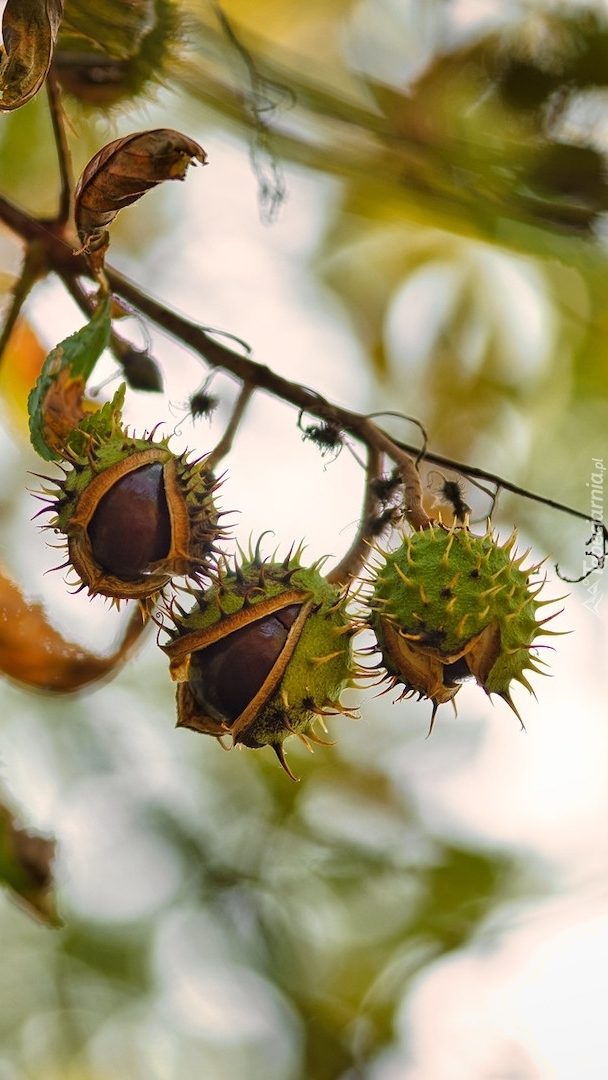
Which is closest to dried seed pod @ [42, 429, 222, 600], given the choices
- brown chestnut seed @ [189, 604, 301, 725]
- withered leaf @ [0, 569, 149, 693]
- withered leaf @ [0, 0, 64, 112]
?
brown chestnut seed @ [189, 604, 301, 725]

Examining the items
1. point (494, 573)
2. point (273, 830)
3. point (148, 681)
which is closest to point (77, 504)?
point (494, 573)

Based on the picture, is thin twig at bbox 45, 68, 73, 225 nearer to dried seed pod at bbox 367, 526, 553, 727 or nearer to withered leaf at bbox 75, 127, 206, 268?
withered leaf at bbox 75, 127, 206, 268

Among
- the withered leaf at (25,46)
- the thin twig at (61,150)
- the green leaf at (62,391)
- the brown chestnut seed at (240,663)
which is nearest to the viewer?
the withered leaf at (25,46)

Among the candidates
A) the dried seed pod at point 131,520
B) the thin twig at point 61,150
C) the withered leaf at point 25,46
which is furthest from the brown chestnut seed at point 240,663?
the thin twig at point 61,150

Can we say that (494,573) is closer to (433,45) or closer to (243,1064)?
(433,45)

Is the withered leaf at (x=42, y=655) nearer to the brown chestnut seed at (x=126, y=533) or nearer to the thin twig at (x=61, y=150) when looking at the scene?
the brown chestnut seed at (x=126, y=533)

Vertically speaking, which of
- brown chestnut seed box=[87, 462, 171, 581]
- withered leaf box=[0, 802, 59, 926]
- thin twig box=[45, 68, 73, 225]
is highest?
thin twig box=[45, 68, 73, 225]

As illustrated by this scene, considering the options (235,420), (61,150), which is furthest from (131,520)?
(61,150)

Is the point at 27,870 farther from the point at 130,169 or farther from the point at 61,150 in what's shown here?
the point at 61,150
